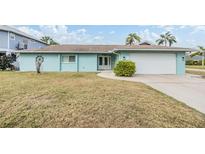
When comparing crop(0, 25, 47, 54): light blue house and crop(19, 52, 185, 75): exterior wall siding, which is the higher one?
crop(0, 25, 47, 54): light blue house

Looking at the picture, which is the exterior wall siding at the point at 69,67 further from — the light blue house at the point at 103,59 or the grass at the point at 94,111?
the grass at the point at 94,111

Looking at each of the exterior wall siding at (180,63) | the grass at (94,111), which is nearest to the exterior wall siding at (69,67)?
the exterior wall siding at (180,63)

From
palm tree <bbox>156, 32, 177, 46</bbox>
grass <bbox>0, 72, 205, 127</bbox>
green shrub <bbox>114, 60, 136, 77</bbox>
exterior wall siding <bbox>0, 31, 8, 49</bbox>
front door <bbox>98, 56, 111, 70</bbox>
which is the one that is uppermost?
palm tree <bbox>156, 32, 177, 46</bbox>

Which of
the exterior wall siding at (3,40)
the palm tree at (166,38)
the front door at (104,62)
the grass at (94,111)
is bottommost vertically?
the grass at (94,111)

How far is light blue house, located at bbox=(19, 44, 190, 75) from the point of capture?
75.0 ft

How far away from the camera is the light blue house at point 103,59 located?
22875 millimetres

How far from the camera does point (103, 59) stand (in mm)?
29484

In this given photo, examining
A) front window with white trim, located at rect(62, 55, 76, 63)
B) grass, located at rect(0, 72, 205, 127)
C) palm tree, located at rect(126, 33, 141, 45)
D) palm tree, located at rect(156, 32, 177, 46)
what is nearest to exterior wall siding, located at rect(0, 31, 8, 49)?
front window with white trim, located at rect(62, 55, 76, 63)

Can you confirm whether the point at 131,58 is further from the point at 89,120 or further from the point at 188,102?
the point at 89,120

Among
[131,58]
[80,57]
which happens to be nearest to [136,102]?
[131,58]

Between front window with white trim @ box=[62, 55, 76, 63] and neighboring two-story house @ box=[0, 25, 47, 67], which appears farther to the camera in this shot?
neighboring two-story house @ box=[0, 25, 47, 67]

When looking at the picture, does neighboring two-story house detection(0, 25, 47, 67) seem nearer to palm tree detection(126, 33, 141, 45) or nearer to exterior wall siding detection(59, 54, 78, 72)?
exterior wall siding detection(59, 54, 78, 72)
